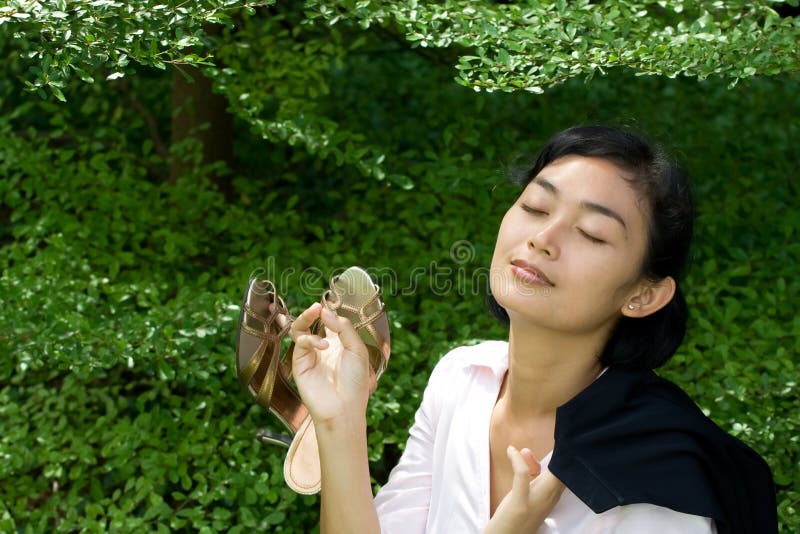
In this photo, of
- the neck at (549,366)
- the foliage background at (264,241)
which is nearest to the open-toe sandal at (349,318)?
the neck at (549,366)

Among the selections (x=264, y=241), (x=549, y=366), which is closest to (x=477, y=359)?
(x=549, y=366)

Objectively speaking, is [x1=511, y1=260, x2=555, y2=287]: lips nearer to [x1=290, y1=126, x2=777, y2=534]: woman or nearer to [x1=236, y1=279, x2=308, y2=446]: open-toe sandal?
[x1=290, y1=126, x2=777, y2=534]: woman

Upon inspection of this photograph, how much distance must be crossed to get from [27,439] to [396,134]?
6.00 ft

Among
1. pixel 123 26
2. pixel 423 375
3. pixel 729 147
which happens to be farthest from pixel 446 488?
pixel 729 147

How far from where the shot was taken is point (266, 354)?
7.14ft

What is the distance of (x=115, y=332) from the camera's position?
2869 mm

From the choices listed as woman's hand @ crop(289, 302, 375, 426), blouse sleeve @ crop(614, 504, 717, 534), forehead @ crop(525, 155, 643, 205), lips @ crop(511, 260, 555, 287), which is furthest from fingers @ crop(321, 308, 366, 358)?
blouse sleeve @ crop(614, 504, 717, 534)

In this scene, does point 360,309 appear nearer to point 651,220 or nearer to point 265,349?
point 265,349

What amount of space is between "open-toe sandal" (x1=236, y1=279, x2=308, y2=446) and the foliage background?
0.57m

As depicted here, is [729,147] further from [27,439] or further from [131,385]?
[27,439]

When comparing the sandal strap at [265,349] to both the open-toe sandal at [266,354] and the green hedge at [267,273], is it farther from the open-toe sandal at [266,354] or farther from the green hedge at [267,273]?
the green hedge at [267,273]

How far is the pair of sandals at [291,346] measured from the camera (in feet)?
6.86

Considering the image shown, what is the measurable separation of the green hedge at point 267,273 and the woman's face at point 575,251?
477 millimetres

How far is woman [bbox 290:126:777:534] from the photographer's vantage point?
1787mm
